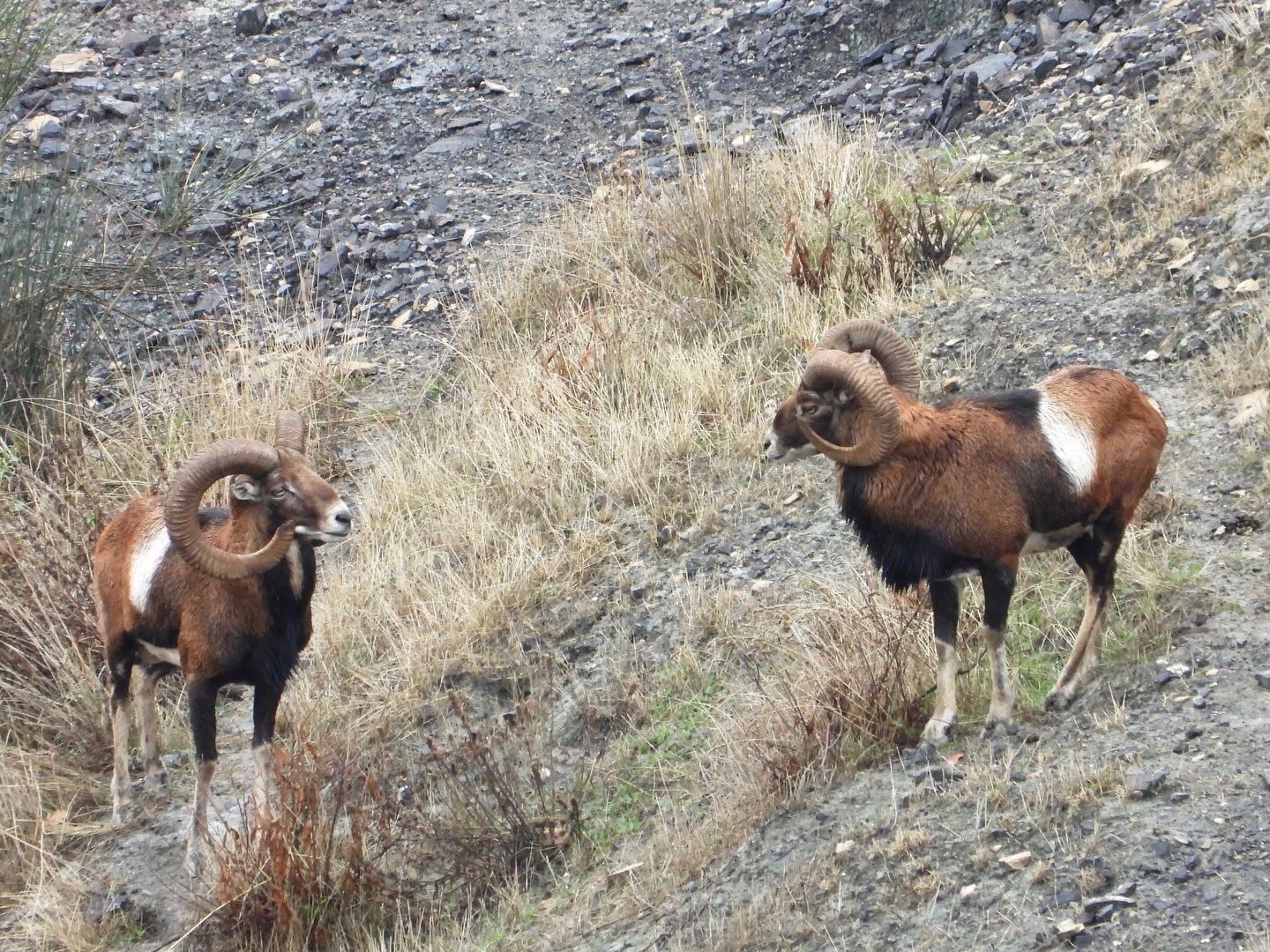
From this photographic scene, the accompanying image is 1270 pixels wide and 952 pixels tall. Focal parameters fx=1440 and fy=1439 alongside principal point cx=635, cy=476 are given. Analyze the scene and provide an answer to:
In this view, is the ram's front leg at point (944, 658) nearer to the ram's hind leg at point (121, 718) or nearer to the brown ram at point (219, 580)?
the brown ram at point (219, 580)

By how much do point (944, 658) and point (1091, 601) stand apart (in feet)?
2.24

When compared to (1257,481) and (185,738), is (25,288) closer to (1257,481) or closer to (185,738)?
(185,738)

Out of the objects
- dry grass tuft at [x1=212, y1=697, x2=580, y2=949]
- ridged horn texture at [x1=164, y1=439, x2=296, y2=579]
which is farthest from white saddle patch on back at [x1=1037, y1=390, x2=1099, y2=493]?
ridged horn texture at [x1=164, y1=439, x2=296, y2=579]

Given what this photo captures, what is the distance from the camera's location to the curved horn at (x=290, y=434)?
20.9 feet

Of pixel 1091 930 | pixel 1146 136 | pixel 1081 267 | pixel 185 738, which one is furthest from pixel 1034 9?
pixel 1091 930

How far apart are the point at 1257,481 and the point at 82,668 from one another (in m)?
6.12

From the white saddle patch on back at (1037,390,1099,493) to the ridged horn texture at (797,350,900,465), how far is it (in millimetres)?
598

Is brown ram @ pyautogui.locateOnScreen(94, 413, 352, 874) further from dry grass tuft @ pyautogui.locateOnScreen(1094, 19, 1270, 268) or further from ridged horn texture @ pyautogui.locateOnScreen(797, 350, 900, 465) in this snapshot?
dry grass tuft @ pyautogui.locateOnScreen(1094, 19, 1270, 268)

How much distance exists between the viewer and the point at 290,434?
6.41 m

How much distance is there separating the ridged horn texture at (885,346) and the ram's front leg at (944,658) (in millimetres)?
819

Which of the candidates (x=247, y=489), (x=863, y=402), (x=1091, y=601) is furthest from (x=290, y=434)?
(x=1091, y=601)

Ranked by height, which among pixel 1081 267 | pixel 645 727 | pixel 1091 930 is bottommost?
pixel 645 727

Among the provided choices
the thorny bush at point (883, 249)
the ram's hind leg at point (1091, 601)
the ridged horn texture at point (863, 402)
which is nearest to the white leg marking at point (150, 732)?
the ridged horn texture at point (863, 402)

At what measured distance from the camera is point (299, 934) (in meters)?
5.88
